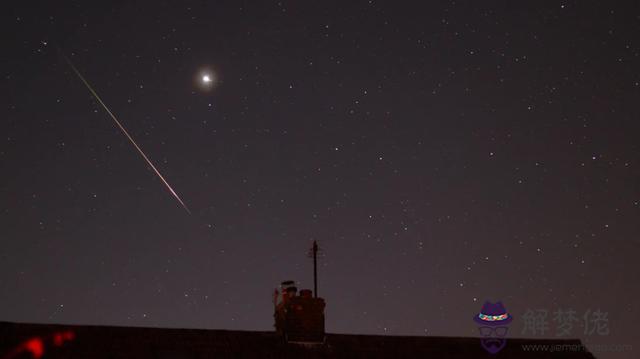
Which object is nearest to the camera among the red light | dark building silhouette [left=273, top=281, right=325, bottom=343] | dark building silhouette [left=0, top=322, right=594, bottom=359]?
the red light

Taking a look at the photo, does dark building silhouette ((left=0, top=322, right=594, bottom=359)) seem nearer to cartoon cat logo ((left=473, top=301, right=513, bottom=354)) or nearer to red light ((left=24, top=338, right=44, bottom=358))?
cartoon cat logo ((left=473, top=301, right=513, bottom=354))

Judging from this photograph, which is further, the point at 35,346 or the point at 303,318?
the point at 303,318

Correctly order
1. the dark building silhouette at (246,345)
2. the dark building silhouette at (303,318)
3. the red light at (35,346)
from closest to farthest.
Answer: the red light at (35,346)
the dark building silhouette at (246,345)
the dark building silhouette at (303,318)

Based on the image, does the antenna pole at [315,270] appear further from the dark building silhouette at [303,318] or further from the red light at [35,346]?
the red light at [35,346]

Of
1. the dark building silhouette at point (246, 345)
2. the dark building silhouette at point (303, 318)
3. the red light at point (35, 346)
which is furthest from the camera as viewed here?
the dark building silhouette at point (303, 318)

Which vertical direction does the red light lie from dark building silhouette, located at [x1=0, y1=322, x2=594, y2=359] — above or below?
below

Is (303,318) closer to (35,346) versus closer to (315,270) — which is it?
(315,270)

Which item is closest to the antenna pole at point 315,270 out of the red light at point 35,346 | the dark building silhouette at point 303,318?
the dark building silhouette at point 303,318

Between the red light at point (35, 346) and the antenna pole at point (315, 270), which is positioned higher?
the antenna pole at point (315, 270)

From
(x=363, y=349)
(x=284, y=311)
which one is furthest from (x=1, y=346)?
(x=363, y=349)

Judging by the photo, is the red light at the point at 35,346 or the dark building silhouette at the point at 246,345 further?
the dark building silhouette at the point at 246,345

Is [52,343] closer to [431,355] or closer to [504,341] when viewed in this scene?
[431,355]

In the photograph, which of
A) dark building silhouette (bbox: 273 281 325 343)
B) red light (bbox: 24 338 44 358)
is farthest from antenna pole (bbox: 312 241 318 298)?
red light (bbox: 24 338 44 358)

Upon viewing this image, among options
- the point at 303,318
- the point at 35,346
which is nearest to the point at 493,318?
the point at 303,318
